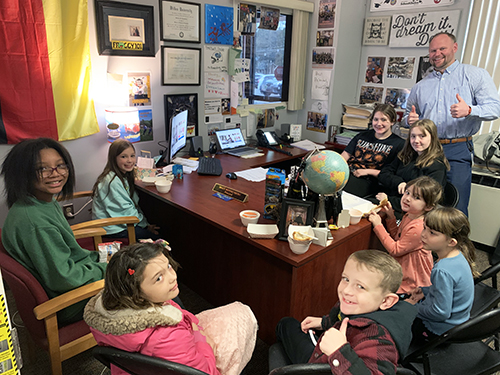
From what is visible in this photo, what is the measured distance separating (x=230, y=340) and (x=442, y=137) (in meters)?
2.45

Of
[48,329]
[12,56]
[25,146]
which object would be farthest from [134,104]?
[48,329]

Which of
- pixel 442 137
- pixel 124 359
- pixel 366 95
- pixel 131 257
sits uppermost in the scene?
pixel 366 95

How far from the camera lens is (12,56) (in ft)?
7.66

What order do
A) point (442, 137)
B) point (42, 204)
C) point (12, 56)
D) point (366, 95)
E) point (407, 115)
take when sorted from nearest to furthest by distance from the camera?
point (42, 204) → point (12, 56) → point (442, 137) → point (407, 115) → point (366, 95)

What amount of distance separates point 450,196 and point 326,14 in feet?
7.99

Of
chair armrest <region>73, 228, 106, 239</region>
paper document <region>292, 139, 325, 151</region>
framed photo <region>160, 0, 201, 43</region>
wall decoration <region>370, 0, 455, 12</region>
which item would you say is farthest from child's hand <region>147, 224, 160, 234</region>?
wall decoration <region>370, 0, 455, 12</region>

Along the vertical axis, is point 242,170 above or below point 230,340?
above

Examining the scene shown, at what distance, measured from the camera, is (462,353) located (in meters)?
1.47

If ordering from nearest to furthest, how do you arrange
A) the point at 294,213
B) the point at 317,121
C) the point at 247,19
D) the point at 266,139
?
the point at 294,213, the point at 247,19, the point at 266,139, the point at 317,121

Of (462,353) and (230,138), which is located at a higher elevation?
(230,138)

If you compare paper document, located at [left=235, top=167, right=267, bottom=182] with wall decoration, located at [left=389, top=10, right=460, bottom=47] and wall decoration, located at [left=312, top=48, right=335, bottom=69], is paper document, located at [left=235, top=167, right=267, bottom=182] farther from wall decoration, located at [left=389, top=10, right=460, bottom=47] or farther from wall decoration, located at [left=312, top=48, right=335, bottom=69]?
Answer: wall decoration, located at [left=389, top=10, right=460, bottom=47]

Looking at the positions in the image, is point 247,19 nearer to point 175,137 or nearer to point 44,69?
point 175,137

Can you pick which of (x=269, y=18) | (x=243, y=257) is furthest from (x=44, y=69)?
(x=269, y=18)

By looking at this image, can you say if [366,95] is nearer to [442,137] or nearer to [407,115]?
[407,115]
